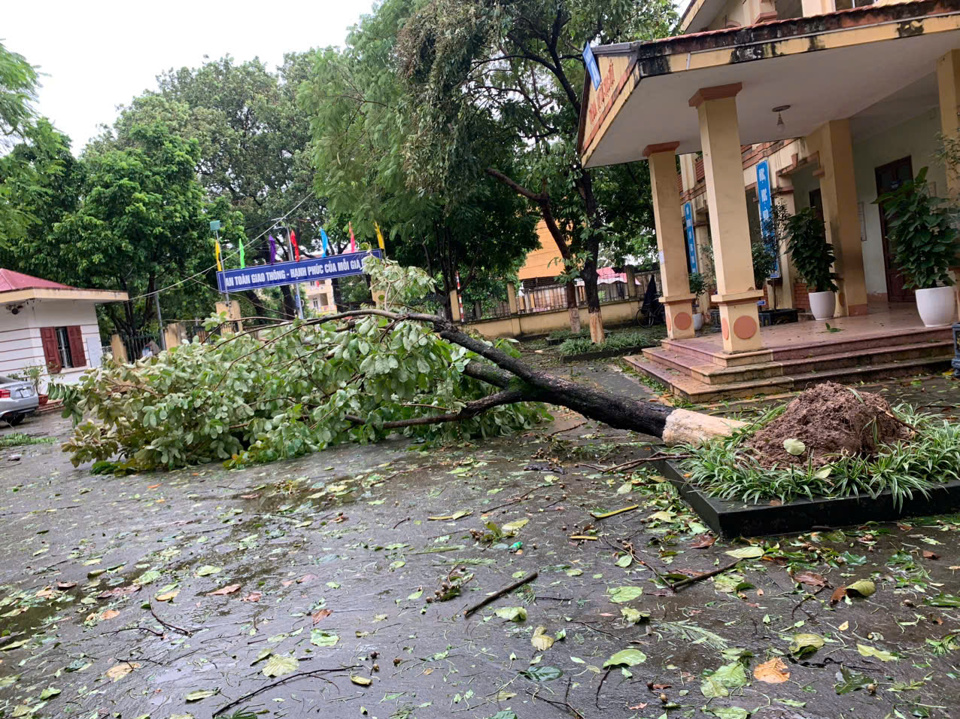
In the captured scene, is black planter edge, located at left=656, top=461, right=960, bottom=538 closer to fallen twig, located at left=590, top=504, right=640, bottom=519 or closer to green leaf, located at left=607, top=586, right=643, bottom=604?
Result: green leaf, located at left=607, top=586, right=643, bottom=604

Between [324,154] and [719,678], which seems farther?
[324,154]

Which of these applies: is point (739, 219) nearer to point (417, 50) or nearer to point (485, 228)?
point (417, 50)

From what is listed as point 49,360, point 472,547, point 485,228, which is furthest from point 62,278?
point 472,547

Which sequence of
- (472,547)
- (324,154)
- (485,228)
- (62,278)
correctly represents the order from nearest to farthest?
(472,547)
(324,154)
(485,228)
(62,278)

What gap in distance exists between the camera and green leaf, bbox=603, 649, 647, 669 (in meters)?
2.49

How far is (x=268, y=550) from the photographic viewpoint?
4.37 metres

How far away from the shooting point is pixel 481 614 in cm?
304

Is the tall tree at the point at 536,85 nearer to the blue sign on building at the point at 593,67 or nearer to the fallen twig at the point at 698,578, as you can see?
the blue sign on building at the point at 593,67

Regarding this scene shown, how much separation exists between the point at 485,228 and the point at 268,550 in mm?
17803

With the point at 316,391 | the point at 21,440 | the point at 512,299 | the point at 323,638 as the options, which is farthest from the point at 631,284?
the point at 323,638

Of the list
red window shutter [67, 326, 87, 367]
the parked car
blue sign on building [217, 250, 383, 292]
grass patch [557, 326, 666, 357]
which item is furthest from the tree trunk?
red window shutter [67, 326, 87, 367]

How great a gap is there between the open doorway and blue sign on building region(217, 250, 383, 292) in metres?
8.84

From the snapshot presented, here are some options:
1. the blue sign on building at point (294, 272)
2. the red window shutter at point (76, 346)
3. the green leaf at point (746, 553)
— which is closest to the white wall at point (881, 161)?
the blue sign on building at point (294, 272)

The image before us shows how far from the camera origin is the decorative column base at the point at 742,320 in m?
8.08
